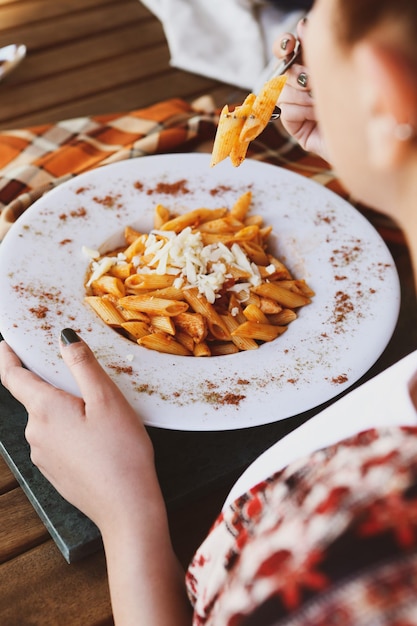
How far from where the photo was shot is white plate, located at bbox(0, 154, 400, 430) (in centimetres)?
Result: 94

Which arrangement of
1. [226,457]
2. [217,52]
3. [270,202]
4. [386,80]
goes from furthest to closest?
[217,52]
[270,202]
[226,457]
[386,80]

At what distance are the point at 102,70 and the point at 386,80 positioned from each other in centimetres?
155

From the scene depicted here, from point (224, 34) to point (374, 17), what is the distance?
1.69 m

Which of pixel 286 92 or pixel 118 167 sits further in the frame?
pixel 118 167

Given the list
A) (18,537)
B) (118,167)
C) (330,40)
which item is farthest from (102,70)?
(330,40)

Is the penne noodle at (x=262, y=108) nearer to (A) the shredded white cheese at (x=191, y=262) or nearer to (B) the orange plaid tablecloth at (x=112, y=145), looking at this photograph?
(A) the shredded white cheese at (x=191, y=262)

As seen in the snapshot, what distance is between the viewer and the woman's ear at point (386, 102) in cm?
46

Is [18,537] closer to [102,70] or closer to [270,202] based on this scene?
[270,202]

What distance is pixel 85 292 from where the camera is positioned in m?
1.09

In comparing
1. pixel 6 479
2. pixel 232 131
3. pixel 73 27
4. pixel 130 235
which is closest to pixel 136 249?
pixel 130 235

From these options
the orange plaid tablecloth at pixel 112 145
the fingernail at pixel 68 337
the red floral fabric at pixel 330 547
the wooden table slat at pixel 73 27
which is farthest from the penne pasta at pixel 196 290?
the wooden table slat at pixel 73 27

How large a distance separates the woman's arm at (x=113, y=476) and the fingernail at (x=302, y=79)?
1.70 feet

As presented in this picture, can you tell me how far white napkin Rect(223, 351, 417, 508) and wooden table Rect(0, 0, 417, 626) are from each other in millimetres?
233

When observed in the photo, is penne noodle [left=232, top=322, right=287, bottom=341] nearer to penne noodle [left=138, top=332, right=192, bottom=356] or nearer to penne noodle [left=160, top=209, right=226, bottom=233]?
penne noodle [left=138, top=332, right=192, bottom=356]
